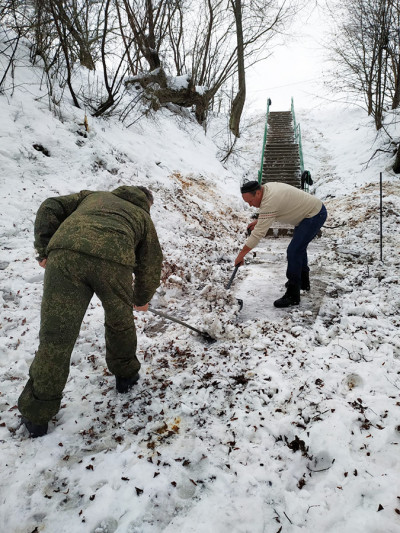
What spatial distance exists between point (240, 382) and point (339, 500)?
1100 millimetres

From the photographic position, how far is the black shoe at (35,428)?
2078 millimetres

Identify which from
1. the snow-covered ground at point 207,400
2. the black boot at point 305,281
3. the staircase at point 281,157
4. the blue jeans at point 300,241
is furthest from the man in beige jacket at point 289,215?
the staircase at point 281,157

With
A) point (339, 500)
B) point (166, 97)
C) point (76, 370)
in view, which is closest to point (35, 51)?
point (166, 97)

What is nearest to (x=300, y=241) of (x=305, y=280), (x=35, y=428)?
(x=305, y=280)

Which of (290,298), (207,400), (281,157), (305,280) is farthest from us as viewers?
(281,157)

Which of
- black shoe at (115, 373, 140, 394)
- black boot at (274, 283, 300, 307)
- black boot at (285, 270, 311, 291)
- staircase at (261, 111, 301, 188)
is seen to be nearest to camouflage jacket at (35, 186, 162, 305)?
black shoe at (115, 373, 140, 394)

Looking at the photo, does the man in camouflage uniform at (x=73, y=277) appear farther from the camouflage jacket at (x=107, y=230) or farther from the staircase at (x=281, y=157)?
the staircase at (x=281, y=157)

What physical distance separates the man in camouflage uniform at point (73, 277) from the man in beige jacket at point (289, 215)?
69.7 inches

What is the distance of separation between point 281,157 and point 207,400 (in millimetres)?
13422

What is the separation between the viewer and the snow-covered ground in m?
1.69

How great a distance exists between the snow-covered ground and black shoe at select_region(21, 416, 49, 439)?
0.15 feet

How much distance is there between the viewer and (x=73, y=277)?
2.00 m

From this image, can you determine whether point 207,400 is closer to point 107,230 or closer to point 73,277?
point 73,277

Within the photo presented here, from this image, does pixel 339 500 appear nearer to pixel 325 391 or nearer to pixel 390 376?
pixel 325 391
